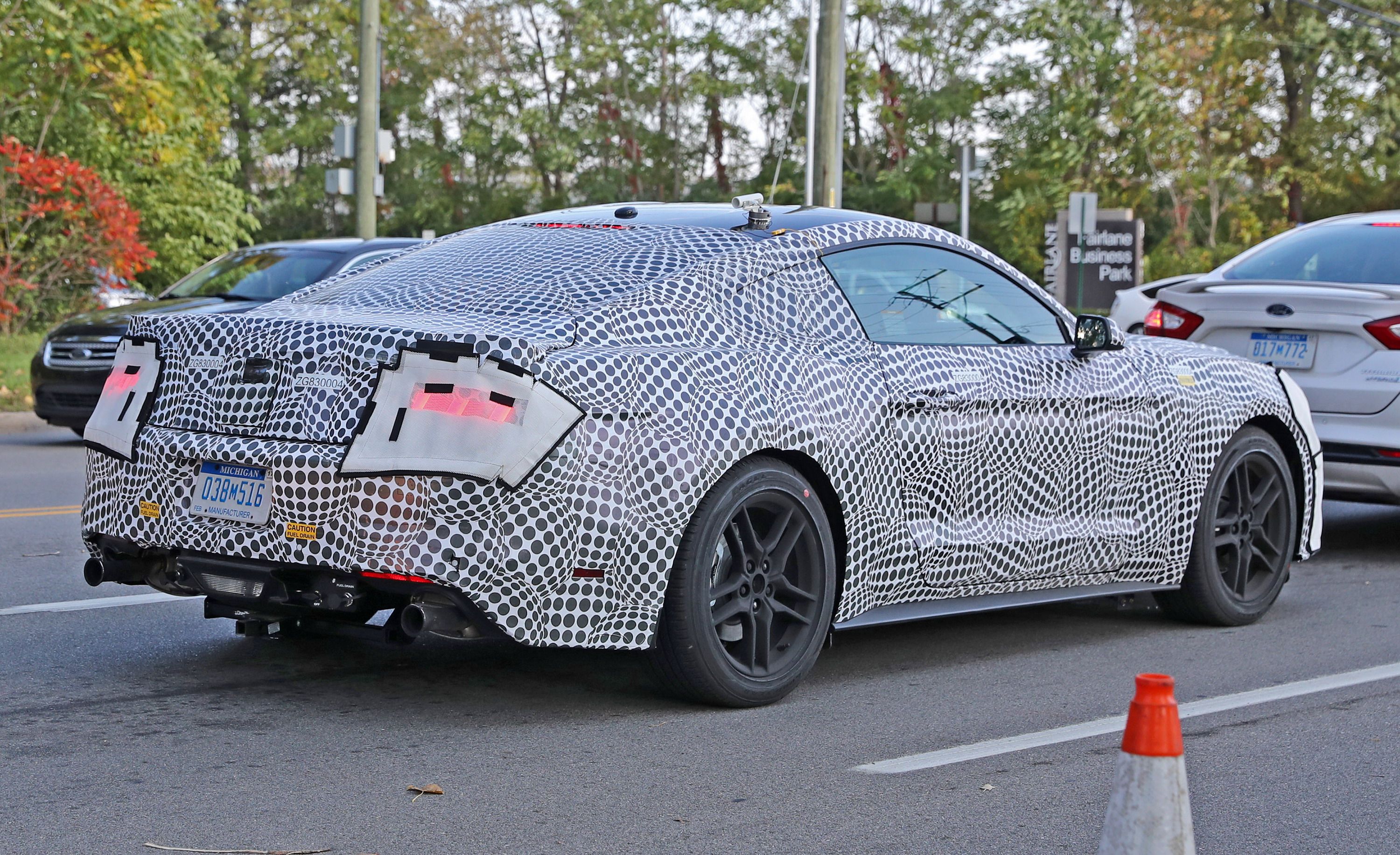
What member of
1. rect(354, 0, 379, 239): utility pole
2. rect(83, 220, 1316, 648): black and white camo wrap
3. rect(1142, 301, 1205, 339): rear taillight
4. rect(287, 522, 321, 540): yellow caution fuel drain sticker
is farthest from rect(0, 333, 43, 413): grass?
rect(287, 522, 321, 540): yellow caution fuel drain sticker

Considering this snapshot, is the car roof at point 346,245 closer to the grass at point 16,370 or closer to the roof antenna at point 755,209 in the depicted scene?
the grass at point 16,370

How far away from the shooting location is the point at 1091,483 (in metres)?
6.17

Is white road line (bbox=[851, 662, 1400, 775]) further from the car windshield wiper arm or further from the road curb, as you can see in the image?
the road curb

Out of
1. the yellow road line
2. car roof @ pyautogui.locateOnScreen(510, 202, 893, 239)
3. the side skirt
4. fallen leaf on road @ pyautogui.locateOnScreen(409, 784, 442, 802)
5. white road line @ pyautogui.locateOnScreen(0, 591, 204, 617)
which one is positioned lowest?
fallen leaf on road @ pyautogui.locateOnScreen(409, 784, 442, 802)

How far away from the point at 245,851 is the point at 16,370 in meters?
14.8

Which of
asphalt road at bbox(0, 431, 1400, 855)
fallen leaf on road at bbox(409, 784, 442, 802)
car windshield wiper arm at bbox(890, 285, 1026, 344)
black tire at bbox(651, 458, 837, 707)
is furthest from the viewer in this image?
car windshield wiper arm at bbox(890, 285, 1026, 344)

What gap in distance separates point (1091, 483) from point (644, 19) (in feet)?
118

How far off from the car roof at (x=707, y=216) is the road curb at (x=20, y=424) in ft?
33.0

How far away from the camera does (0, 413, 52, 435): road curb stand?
14.7 meters

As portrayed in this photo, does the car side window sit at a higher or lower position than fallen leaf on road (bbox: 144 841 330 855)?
higher

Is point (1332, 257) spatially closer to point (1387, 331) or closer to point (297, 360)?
point (1387, 331)

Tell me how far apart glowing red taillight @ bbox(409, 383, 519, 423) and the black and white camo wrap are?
12 centimetres

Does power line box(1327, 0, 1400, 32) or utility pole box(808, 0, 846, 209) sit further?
power line box(1327, 0, 1400, 32)

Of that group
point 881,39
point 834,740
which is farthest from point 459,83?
point 834,740
